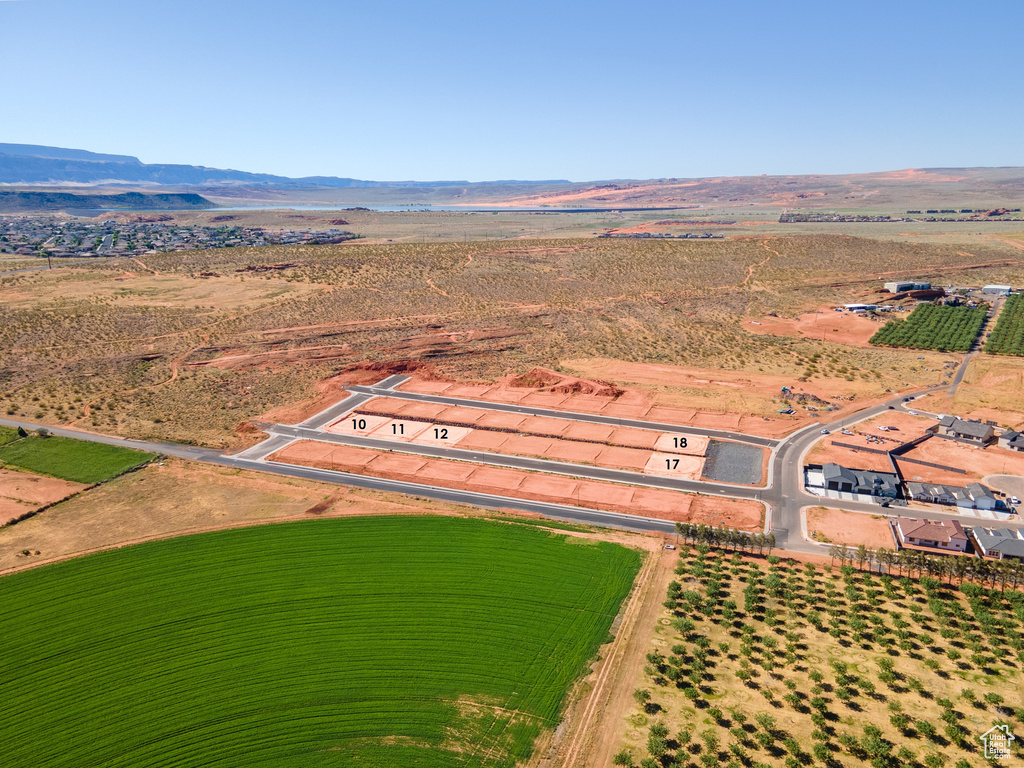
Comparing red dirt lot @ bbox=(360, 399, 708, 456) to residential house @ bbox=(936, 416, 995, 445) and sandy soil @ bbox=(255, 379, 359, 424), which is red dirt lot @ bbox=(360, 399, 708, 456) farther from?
residential house @ bbox=(936, 416, 995, 445)

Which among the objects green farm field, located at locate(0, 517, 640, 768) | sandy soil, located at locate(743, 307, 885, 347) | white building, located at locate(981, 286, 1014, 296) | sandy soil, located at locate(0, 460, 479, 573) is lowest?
green farm field, located at locate(0, 517, 640, 768)

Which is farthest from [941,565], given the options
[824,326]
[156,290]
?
[156,290]

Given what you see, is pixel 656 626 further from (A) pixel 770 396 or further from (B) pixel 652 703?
(A) pixel 770 396

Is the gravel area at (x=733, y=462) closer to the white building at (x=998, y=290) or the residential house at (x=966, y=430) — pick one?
the residential house at (x=966, y=430)

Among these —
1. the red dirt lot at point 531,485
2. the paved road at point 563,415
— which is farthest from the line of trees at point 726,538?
the paved road at point 563,415

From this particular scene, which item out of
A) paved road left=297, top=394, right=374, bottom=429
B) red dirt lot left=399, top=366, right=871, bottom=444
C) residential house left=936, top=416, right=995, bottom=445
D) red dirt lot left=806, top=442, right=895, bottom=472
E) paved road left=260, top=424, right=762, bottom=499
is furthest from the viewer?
paved road left=297, top=394, right=374, bottom=429

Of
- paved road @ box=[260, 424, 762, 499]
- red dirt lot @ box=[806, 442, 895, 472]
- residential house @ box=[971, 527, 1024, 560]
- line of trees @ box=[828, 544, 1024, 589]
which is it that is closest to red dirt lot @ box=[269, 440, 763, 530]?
paved road @ box=[260, 424, 762, 499]

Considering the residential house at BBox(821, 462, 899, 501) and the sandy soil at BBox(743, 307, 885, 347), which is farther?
the sandy soil at BBox(743, 307, 885, 347)
